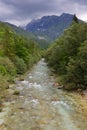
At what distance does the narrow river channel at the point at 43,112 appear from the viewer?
29.6 m

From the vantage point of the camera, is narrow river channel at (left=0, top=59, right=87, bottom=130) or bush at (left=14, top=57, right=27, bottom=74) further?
bush at (left=14, top=57, right=27, bottom=74)

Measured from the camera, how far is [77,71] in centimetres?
5141

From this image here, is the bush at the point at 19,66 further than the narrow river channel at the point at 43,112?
Yes

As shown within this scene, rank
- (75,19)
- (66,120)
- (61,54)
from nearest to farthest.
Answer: (66,120) < (61,54) < (75,19)

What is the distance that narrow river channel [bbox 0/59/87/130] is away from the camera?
97.1 ft

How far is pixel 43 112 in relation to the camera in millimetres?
34938

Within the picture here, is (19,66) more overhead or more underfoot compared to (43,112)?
more overhead

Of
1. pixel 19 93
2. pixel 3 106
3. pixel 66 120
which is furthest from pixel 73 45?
pixel 66 120

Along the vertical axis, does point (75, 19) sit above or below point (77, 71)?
above

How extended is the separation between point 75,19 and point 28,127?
66.9 metres

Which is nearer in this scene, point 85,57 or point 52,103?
point 52,103

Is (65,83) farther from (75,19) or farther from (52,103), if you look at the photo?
(75,19)

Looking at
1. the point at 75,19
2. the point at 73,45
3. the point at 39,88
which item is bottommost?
the point at 39,88

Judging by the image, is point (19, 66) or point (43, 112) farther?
point (19, 66)
